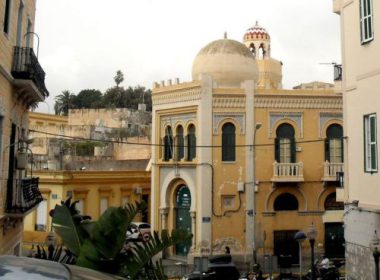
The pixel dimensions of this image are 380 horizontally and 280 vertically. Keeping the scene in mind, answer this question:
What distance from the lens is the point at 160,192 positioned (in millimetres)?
26781

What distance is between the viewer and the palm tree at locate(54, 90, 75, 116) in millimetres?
74188

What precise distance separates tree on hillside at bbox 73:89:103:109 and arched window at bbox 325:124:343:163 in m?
54.9

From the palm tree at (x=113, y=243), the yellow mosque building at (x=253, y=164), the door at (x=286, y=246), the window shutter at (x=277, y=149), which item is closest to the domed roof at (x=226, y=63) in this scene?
the yellow mosque building at (x=253, y=164)

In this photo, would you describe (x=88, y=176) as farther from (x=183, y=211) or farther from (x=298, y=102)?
(x=298, y=102)

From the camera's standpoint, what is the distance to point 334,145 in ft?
83.4

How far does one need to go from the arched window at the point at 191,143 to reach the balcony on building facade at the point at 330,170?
6614 mm

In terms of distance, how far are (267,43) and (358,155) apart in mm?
24009

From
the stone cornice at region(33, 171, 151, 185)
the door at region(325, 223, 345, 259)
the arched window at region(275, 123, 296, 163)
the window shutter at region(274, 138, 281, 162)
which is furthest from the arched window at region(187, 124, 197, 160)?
the door at region(325, 223, 345, 259)

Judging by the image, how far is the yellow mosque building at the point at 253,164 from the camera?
2455 cm

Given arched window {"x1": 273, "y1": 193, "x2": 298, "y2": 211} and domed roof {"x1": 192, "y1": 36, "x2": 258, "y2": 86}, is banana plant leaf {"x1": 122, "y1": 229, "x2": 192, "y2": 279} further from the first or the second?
domed roof {"x1": 192, "y1": 36, "x2": 258, "y2": 86}

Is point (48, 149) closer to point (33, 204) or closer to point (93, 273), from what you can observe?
point (33, 204)

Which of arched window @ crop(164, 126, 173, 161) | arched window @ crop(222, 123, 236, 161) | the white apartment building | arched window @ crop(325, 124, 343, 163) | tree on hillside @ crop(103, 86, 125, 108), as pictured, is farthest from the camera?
tree on hillside @ crop(103, 86, 125, 108)

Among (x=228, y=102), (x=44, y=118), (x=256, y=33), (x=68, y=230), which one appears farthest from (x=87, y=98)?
(x=68, y=230)

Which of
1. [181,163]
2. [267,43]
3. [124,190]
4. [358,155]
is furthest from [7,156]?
[267,43]
